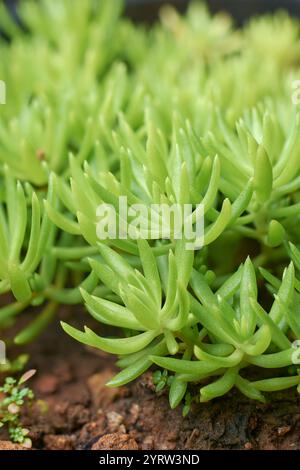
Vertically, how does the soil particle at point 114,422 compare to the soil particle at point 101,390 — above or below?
below

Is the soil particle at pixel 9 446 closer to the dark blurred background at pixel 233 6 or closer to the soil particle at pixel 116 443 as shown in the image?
the soil particle at pixel 116 443

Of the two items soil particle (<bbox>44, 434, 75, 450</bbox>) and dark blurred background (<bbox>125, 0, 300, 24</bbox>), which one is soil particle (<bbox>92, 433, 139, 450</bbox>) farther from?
dark blurred background (<bbox>125, 0, 300, 24</bbox>)

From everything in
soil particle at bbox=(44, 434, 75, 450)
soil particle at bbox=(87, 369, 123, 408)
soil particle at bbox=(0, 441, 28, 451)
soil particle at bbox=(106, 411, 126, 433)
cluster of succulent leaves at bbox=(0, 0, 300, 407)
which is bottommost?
soil particle at bbox=(44, 434, 75, 450)

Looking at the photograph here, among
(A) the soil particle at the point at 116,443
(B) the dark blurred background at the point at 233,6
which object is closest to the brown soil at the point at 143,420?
(A) the soil particle at the point at 116,443

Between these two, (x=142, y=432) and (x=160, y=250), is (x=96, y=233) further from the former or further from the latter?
(x=142, y=432)

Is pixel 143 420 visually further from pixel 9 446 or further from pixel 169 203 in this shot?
pixel 169 203

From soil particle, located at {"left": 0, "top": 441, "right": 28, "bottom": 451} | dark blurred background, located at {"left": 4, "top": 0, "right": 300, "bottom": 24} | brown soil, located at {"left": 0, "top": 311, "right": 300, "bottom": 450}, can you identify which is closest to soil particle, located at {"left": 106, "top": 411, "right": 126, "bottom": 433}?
brown soil, located at {"left": 0, "top": 311, "right": 300, "bottom": 450}
